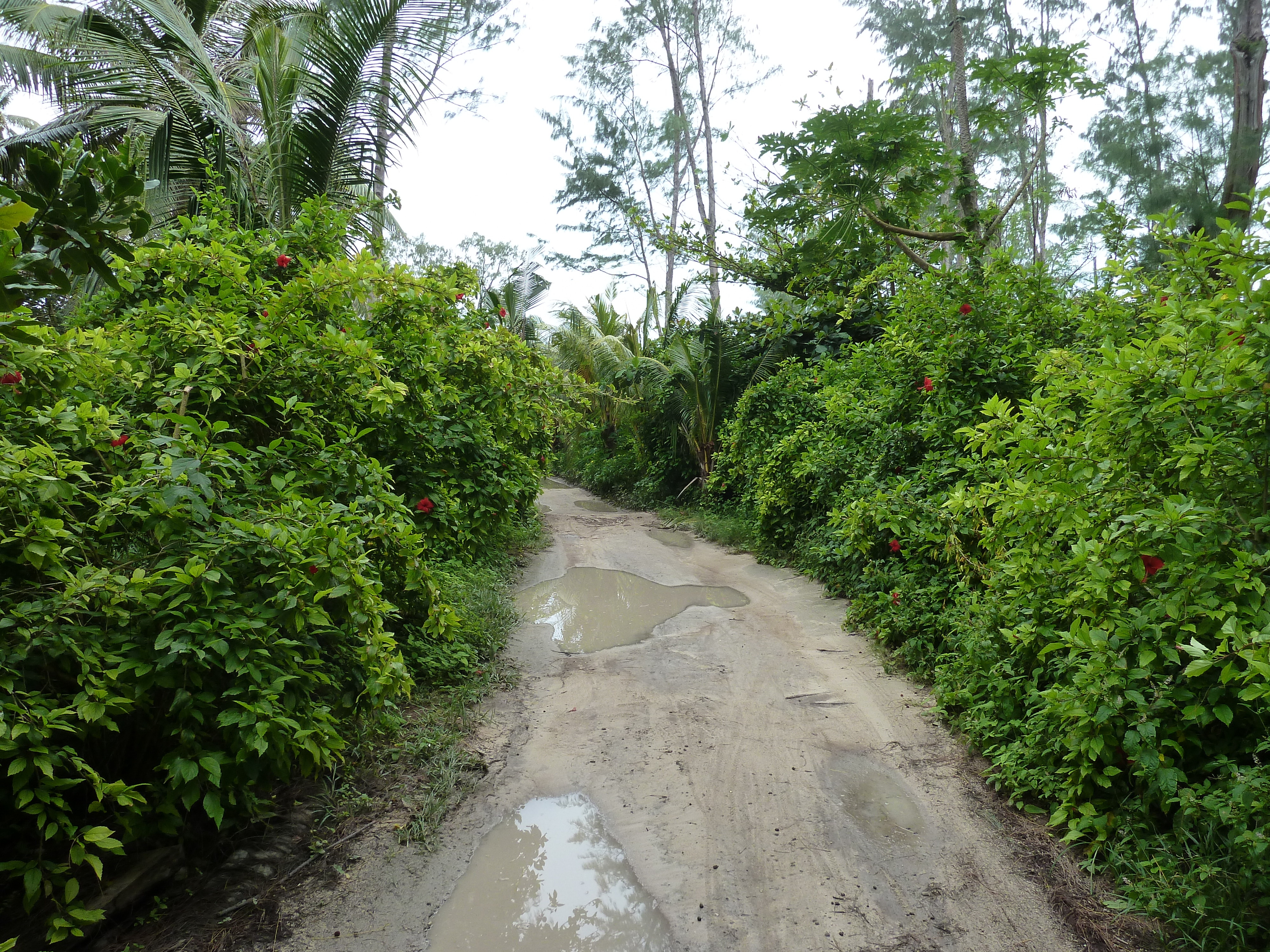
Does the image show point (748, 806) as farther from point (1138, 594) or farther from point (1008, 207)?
point (1008, 207)

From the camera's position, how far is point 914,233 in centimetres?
612

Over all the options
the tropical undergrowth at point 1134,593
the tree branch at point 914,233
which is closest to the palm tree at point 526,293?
the tree branch at point 914,233

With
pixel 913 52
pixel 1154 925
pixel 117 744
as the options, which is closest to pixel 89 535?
pixel 117 744

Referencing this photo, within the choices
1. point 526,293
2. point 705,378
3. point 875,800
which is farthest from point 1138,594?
point 526,293

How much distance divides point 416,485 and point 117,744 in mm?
2684

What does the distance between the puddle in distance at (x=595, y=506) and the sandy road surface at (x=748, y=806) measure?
27.6 feet

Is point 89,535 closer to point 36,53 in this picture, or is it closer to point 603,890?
point 603,890

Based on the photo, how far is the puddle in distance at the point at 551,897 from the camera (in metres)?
2.44

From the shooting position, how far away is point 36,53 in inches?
573

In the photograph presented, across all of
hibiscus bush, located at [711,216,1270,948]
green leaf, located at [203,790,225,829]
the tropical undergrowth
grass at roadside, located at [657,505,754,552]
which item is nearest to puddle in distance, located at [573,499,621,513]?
grass at roadside, located at [657,505,754,552]

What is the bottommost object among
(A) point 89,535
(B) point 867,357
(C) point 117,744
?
(C) point 117,744

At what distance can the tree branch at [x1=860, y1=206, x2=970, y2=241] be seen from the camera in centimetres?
605

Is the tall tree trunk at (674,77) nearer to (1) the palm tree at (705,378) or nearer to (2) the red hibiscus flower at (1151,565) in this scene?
(1) the palm tree at (705,378)

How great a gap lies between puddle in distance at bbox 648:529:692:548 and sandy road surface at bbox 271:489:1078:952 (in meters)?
4.20
